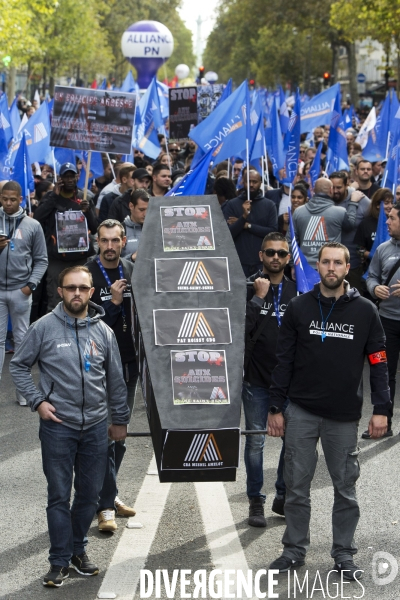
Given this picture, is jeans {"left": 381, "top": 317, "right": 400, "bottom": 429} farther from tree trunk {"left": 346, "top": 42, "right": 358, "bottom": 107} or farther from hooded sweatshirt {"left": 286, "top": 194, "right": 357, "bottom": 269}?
tree trunk {"left": 346, "top": 42, "right": 358, "bottom": 107}

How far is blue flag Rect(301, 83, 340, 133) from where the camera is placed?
18.2 metres

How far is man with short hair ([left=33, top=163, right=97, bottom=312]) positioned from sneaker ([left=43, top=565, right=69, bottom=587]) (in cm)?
624

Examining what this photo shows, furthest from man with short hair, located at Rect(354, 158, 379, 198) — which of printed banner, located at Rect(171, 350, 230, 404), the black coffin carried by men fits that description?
printed banner, located at Rect(171, 350, 230, 404)

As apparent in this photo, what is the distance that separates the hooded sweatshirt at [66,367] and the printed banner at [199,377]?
0.46 meters

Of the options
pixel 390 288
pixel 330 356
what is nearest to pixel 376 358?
pixel 330 356

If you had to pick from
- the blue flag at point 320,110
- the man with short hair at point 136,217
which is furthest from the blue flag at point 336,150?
the man with short hair at point 136,217

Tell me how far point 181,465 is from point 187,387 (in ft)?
1.40

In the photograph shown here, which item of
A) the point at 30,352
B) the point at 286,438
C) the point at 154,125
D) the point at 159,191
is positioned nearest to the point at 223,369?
the point at 286,438

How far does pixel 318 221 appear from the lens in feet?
37.8

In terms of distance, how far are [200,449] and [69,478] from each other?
783 millimetres

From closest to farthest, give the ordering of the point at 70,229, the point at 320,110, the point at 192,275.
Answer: the point at 192,275 < the point at 70,229 < the point at 320,110

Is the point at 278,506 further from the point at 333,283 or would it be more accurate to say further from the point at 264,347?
the point at 333,283

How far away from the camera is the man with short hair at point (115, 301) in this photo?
6.84 m

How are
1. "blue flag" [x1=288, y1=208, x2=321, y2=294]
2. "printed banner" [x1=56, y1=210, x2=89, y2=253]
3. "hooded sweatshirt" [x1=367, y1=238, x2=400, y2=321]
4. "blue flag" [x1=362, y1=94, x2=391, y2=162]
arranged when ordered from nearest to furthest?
1. "blue flag" [x1=288, y1=208, x2=321, y2=294]
2. "hooded sweatshirt" [x1=367, y1=238, x2=400, y2=321]
3. "printed banner" [x1=56, y1=210, x2=89, y2=253]
4. "blue flag" [x1=362, y1=94, x2=391, y2=162]
